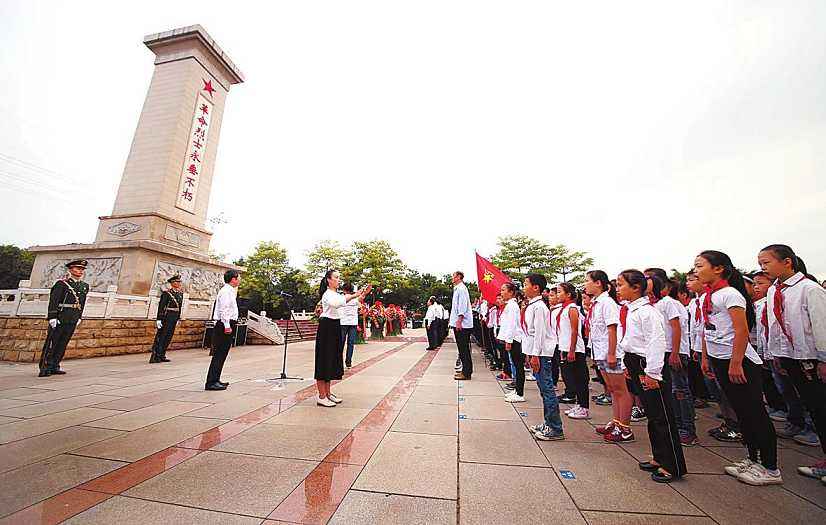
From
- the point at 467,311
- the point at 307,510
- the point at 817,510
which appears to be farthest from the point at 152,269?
the point at 817,510

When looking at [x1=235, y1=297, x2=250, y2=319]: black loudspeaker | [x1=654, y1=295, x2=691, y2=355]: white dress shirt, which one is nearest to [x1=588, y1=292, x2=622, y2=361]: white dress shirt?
[x1=654, y1=295, x2=691, y2=355]: white dress shirt

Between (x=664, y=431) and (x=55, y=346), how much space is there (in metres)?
8.72

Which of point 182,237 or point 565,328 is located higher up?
point 182,237

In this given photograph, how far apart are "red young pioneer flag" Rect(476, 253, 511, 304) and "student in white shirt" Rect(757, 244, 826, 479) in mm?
4303

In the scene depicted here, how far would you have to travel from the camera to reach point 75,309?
6168 mm

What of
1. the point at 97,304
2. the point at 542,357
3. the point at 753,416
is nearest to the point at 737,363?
the point at 753,416

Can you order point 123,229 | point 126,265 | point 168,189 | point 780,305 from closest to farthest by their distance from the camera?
point 780,305 < point 126,265 < point 123,229 < point 168,189

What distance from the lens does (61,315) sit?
600 cm

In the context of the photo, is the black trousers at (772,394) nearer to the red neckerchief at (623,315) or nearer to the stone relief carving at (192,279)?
the red neckerchief at (623,315)

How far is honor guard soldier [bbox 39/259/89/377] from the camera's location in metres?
5.81

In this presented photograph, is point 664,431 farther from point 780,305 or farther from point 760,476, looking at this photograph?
point 780,305

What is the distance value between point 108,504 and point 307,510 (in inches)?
45.7

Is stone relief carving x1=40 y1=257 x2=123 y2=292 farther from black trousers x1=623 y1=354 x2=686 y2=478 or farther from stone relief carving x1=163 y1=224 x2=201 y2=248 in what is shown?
black trousers x1=623 y1=354 x2=686 y2=478

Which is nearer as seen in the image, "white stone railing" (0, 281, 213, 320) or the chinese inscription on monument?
"white stone railing" (0, 281, 213, 320)
